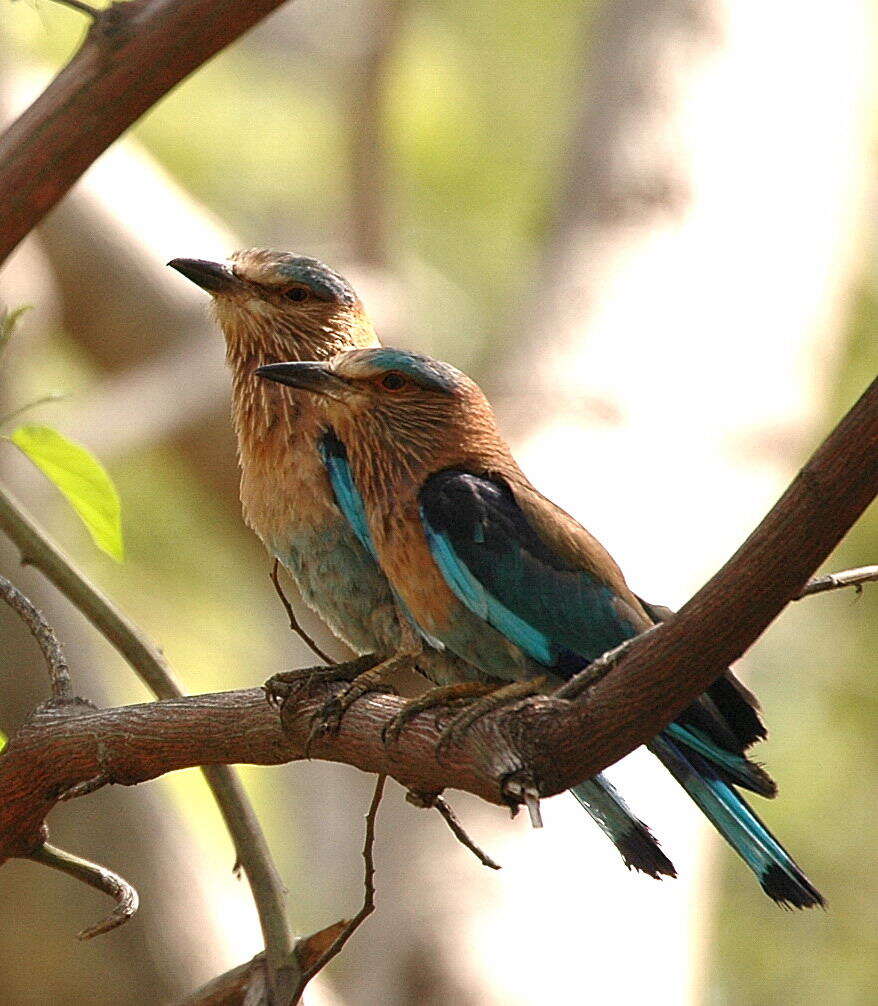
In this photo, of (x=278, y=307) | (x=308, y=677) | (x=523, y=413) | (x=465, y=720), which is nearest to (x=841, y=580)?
(x=465, y=720)

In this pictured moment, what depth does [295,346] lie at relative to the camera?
10.9 feet

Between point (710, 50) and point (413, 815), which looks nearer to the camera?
point (413, 815)

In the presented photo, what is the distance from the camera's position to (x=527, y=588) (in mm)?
2529

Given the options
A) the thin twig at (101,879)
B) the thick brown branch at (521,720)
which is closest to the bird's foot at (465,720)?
the thick brown branch at (521,720)

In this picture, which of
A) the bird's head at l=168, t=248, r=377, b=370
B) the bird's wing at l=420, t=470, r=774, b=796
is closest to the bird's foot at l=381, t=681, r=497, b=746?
the bird's wing at l=420, t=470, r=774, b=796

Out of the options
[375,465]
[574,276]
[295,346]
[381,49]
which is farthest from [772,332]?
[375,465]

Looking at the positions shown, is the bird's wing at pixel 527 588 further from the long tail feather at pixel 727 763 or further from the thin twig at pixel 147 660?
the thin twig at pixel 147 660

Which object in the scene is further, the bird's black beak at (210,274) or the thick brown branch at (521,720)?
the bird's black beak at (210,274)

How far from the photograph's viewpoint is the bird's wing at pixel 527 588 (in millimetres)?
2516

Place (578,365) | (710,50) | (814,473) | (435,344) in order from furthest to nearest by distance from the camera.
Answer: (435,344) < (710,50) < (578,365) < (814,473)

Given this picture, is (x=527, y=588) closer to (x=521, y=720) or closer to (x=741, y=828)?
(x=741, y=828)

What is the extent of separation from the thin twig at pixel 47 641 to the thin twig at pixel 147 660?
163 mm

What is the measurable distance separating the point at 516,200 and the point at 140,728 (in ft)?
26.2

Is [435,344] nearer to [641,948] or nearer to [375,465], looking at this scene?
[641,948]
